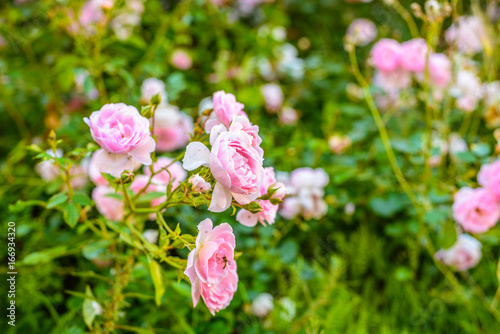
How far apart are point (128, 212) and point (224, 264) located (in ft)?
0.85

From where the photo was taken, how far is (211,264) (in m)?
0.63

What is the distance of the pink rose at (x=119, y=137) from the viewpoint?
65 cm

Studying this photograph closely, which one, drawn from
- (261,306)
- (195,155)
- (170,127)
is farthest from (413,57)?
(195,155)

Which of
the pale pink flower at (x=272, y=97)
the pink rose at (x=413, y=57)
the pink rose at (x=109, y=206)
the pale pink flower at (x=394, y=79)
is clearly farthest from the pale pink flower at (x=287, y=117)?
the pink rose at (x=109, y=206)

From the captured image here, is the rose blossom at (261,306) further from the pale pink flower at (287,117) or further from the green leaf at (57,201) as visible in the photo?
the pale pink flower at (287,117)

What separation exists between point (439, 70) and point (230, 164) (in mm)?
1433

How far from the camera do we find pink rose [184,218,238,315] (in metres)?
0.62

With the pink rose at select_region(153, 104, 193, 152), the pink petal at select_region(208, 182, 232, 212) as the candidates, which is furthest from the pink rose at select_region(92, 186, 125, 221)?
the pink petal at select_region(208, 182, 232, 212)

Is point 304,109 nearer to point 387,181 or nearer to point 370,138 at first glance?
point 370,138

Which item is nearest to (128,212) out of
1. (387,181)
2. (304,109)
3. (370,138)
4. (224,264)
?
(224,264)

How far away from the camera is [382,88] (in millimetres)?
1830

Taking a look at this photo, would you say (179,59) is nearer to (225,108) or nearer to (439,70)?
(439,70)

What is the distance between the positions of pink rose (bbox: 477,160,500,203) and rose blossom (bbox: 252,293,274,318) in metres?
0.65

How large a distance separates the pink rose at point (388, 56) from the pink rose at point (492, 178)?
63 cm
